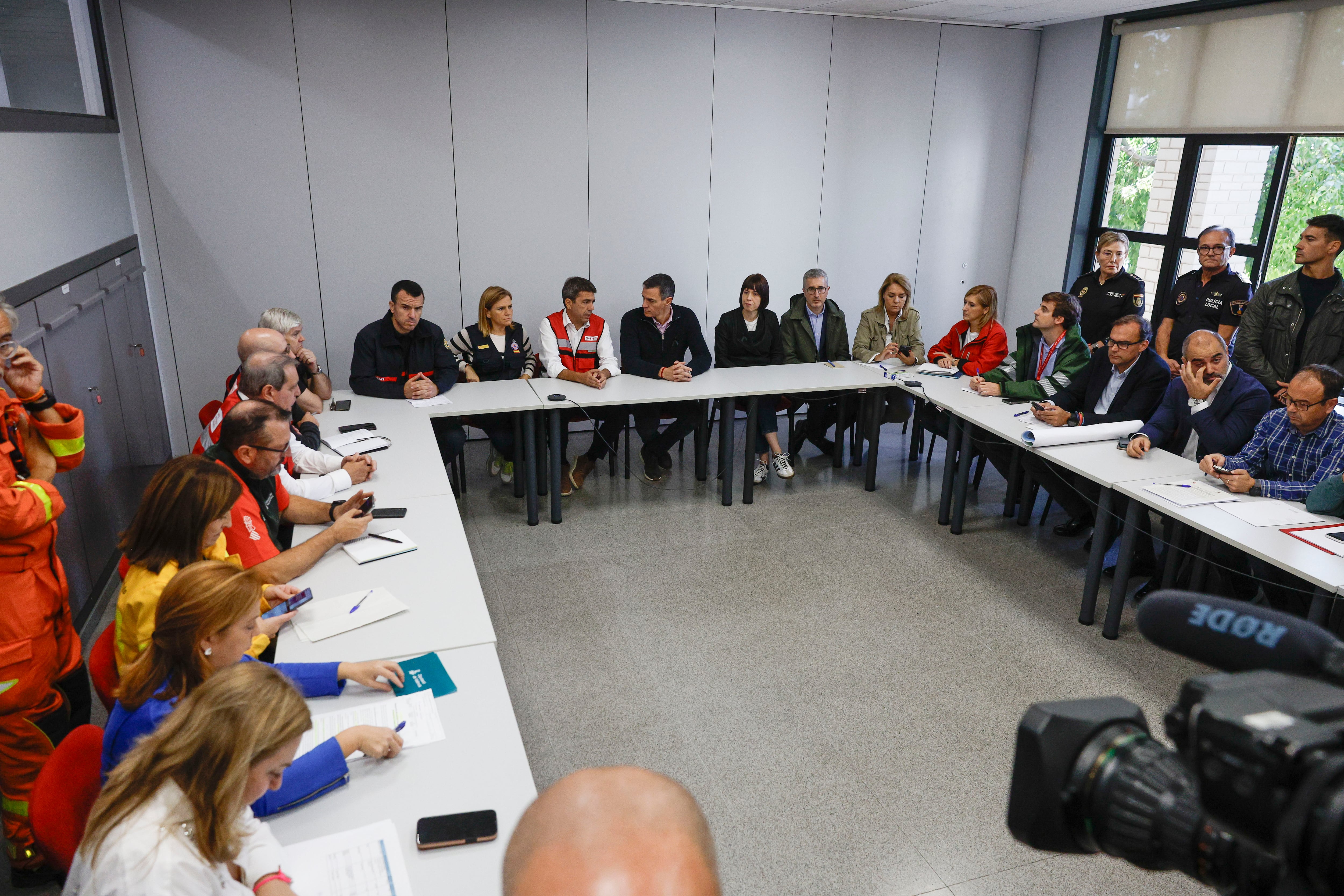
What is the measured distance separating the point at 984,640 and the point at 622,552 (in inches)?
70.0

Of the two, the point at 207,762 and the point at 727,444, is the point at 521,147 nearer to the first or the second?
the point at 727,444

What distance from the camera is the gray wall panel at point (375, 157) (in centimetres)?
517

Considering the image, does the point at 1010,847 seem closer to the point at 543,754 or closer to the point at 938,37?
the point at 543,754

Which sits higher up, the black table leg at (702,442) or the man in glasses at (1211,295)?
the man in glasses at (1211,295)

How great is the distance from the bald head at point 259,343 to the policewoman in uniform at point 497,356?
1307 mm

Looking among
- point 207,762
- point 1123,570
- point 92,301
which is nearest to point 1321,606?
point 1123,570

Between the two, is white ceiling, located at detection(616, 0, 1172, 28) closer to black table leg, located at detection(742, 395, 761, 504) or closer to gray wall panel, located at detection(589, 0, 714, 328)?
gray wall panel, located at detection(589, 0, 714, 328)

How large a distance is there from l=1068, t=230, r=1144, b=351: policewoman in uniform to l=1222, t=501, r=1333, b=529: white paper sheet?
211 centimetres

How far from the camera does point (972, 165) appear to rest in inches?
262

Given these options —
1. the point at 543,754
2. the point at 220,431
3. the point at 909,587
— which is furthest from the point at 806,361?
the point at 220,431

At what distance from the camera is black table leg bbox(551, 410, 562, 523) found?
4574 mm

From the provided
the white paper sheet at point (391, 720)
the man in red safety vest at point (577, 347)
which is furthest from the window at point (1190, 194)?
the white paper sheet at point (391, 720)

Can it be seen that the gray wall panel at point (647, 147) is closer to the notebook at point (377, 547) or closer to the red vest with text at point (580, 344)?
the red vest with text at point (580, 344)

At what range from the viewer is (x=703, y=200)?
610cm
